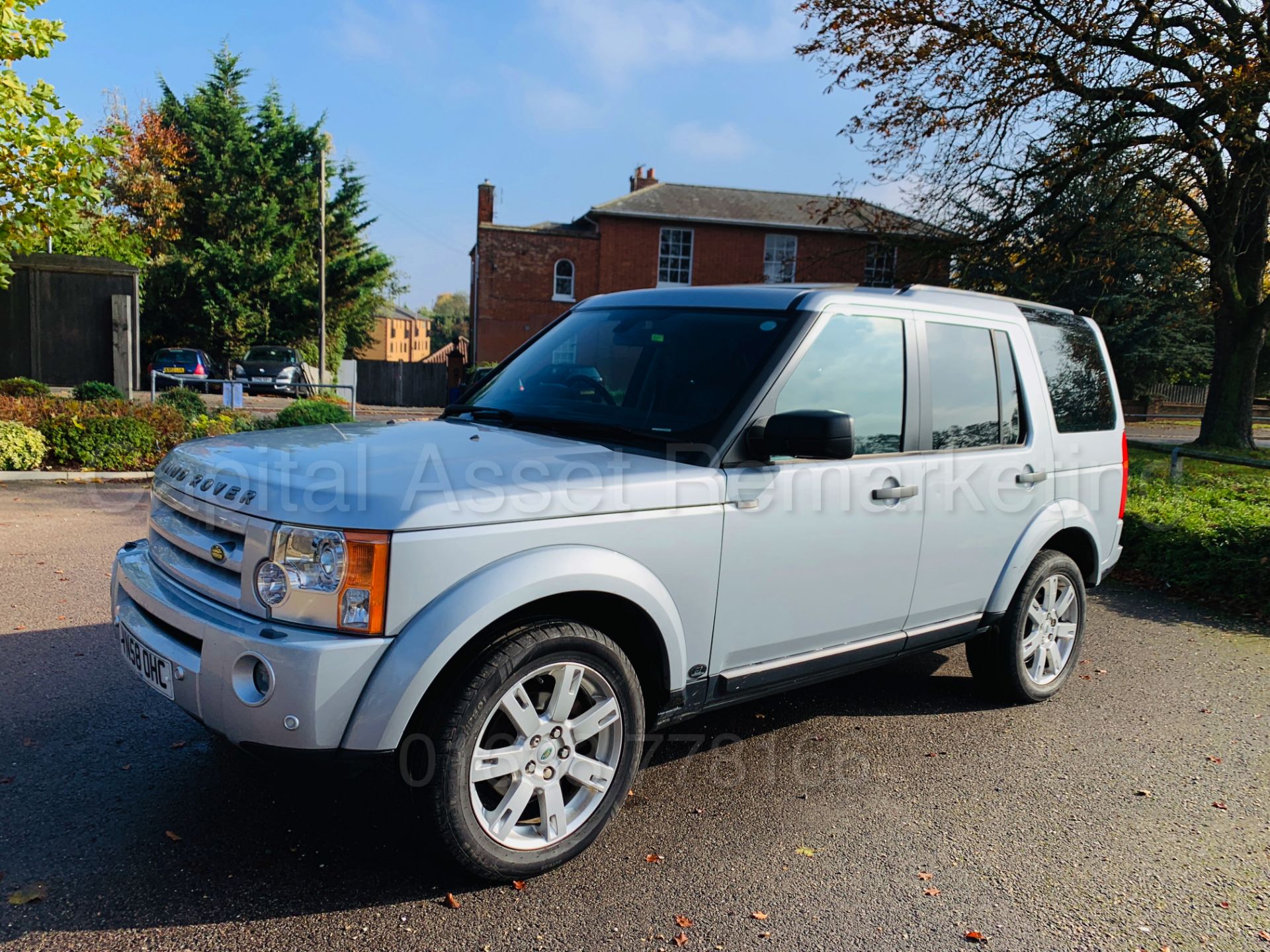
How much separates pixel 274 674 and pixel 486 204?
41599mm

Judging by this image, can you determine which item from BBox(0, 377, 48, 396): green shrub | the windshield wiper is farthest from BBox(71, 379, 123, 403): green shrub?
the windshield wiper

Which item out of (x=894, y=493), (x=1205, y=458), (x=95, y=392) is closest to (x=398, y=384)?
(x=95, y=392)

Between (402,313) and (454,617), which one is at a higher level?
(402,313)

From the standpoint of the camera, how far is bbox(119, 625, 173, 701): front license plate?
2955 millimetres

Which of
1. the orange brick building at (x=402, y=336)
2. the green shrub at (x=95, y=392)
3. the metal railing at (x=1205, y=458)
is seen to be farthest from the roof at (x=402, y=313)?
the metal railing at (x=1205, y=458)

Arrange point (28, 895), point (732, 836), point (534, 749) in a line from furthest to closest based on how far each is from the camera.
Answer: point (732, 836), point (534, 749), point (28, 895)

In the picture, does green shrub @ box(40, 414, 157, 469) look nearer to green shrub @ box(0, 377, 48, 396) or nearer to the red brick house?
green shrub @ box(0, 377, 48, 396)

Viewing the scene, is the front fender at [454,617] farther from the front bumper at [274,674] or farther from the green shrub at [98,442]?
the green shrub at [98,442]

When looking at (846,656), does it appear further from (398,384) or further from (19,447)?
(398,384)

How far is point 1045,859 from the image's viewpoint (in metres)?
3.38

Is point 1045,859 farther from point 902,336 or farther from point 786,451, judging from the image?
Result: point 902,336

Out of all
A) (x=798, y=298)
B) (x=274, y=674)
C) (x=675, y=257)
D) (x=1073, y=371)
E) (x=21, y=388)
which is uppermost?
(x=675, y=257)

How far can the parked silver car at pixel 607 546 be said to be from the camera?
8.79 ft

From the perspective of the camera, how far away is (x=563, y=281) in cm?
4062
